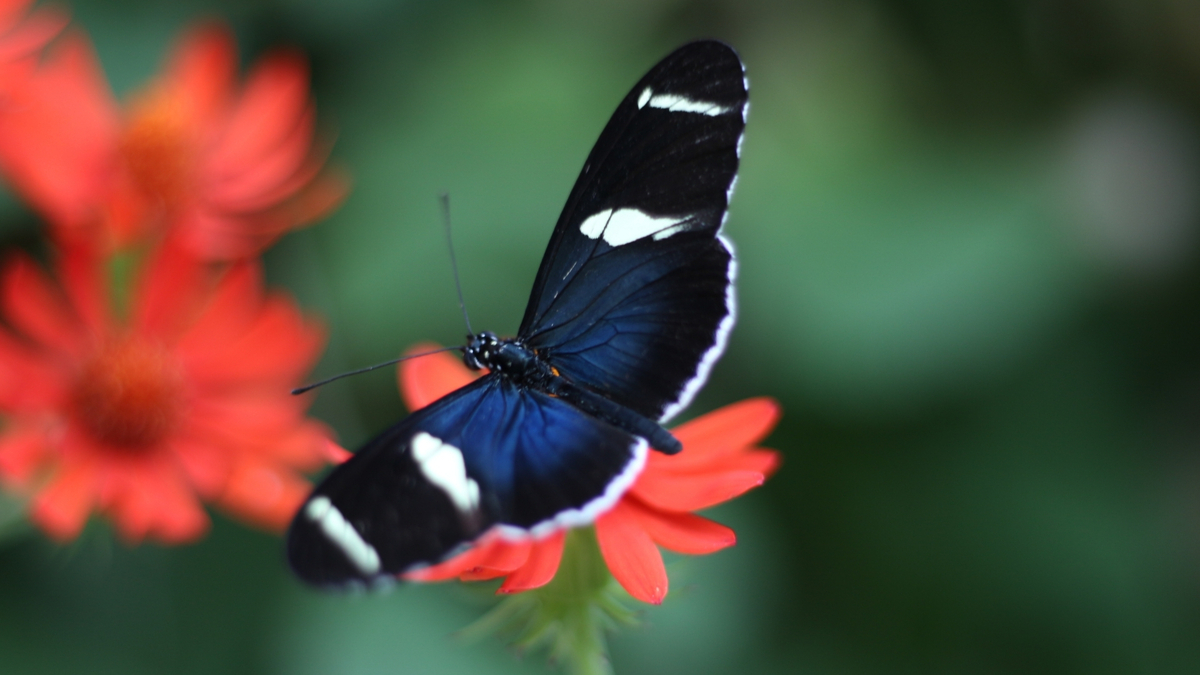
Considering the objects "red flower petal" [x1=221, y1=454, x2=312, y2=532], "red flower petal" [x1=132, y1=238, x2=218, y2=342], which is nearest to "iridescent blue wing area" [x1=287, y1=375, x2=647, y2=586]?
"red flower petal" [x1=221, y1=454, x2=312, y2=532]

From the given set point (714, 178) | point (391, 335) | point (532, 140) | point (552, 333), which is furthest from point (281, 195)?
point (714, 178)

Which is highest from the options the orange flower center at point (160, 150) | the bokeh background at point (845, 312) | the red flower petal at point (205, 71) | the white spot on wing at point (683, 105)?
the red flower petal at point (205, 71)

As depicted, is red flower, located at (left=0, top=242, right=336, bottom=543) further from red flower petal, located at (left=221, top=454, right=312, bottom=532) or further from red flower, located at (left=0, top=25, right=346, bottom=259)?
red flower, located at (left=0, top=25, right=346, bottom=259)

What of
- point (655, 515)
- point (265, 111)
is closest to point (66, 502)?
point (655, 515)

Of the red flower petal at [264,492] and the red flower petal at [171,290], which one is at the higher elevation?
the red flower petal at [171,290]

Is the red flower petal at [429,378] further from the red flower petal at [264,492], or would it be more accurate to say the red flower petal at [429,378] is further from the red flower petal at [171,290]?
the red flower petal at [171,290]

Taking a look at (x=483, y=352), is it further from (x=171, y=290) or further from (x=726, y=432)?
(x=171, y=290)

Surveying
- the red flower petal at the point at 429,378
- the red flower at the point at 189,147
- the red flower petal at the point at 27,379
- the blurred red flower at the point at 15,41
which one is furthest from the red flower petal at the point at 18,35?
the red flower petal at the point at 429,378
